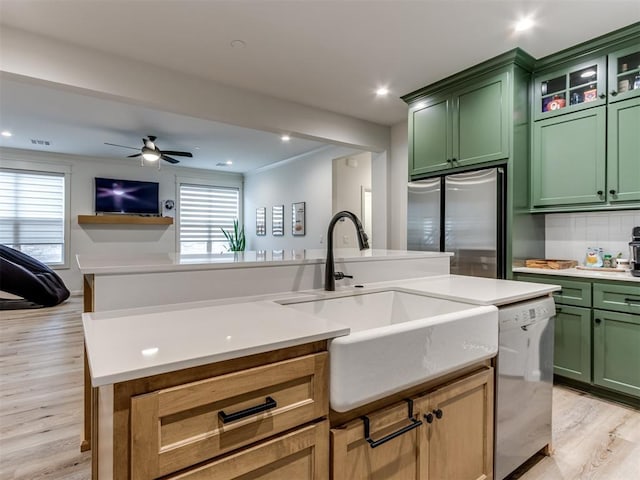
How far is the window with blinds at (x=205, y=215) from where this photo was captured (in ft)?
24.9

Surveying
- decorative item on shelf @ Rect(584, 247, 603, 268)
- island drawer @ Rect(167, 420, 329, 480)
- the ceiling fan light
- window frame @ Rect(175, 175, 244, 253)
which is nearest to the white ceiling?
the ceiling fan light

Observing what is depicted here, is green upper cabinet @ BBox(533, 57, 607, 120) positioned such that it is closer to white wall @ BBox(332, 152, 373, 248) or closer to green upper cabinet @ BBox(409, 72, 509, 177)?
green upper cabinet @ BBox(409, 72, 509, 177)

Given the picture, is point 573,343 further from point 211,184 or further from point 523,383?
point 211,184

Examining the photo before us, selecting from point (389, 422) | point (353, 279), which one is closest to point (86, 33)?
point (353, 279)

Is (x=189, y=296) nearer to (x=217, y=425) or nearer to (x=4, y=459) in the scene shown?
(x=217, y=425)

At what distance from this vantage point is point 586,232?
3.03 m

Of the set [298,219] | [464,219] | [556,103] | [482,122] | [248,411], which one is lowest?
[248,411]

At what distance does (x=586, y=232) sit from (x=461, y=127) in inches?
54.1

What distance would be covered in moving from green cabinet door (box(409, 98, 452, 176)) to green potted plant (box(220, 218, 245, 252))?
16.2ft

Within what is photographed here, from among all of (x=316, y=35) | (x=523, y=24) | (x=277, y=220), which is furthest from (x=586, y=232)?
(x=277, y=220)

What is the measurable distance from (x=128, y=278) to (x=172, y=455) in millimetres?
686

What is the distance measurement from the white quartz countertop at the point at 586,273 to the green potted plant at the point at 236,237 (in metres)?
5.91

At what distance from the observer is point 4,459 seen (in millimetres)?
1821

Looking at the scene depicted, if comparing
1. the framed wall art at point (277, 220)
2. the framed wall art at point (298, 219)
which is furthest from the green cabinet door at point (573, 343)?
the framed wall art at point (277, 220)
